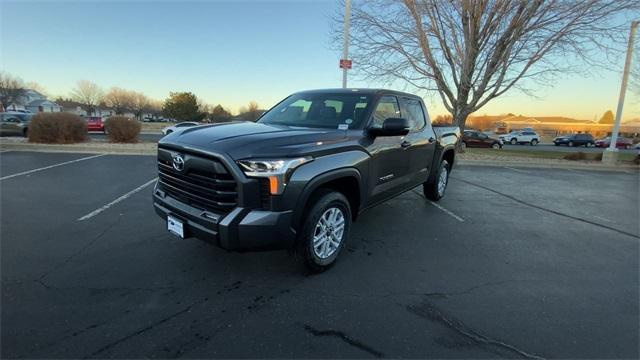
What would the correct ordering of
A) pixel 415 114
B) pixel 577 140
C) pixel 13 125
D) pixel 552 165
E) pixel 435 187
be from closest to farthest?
1. pixel 415 114
2. pixel 435 187
3. pixel 552 165
4. pixel 13 125
5. pixel 577 140

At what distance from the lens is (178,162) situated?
117 inches

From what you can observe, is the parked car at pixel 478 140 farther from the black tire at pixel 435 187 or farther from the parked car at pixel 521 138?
the black tire at pixel 435 187

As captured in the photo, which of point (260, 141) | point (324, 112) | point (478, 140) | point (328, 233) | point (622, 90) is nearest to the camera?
point (260, 141)

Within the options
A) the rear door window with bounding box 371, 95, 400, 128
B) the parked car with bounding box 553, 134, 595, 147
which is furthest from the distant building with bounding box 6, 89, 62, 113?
the parked car with bounding box 553, 134, 595, 147

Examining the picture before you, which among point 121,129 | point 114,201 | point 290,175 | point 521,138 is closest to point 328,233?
point 290,175

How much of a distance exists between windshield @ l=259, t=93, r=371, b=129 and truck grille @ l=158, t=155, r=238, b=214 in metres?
1.39

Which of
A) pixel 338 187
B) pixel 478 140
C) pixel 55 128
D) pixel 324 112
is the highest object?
pixel 324 112

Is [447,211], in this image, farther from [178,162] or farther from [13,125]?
[13,125]

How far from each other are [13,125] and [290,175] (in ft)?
76.2

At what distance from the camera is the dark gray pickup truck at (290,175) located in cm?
266

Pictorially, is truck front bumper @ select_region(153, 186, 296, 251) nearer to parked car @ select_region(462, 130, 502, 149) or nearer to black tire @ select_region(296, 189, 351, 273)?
black tire @ select_region(296, 189, 351, 273)

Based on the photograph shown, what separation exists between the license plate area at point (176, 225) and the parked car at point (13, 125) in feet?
66.4

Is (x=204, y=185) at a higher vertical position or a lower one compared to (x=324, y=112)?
lower

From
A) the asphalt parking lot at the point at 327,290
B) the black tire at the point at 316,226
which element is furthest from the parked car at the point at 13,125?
the black tire at the point at 316,226
